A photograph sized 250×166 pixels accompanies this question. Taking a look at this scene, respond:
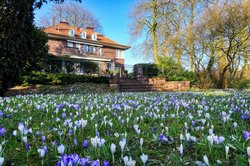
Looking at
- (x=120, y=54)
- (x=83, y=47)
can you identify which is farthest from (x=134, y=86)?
(x=120, y=54)

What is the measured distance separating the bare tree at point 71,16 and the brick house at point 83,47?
289 cm

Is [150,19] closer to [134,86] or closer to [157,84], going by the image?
[157,84]

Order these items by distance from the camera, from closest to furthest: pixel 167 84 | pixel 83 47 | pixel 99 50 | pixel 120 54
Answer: pixel 167 84
pixel 83 47
pixel 99 50
pixel 120 54

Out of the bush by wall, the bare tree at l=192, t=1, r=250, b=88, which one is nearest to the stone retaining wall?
the bare tree at l=192, t=1, r=250, b=88

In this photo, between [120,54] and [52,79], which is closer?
[52,79]

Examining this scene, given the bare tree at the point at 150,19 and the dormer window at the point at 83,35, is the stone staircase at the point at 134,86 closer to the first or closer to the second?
the bare tree at the point at 150,19

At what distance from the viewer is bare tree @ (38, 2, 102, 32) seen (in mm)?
32219

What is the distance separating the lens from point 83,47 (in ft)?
95.8

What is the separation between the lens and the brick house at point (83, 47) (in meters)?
26.3

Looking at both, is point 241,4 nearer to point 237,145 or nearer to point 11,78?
point 11,78

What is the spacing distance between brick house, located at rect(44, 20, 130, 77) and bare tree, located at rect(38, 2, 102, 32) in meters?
2.89

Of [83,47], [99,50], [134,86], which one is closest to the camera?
[134,86]

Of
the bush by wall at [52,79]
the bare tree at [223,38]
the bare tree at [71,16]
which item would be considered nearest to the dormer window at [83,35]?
the bare tree at [71,16]

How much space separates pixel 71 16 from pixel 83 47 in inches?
289
